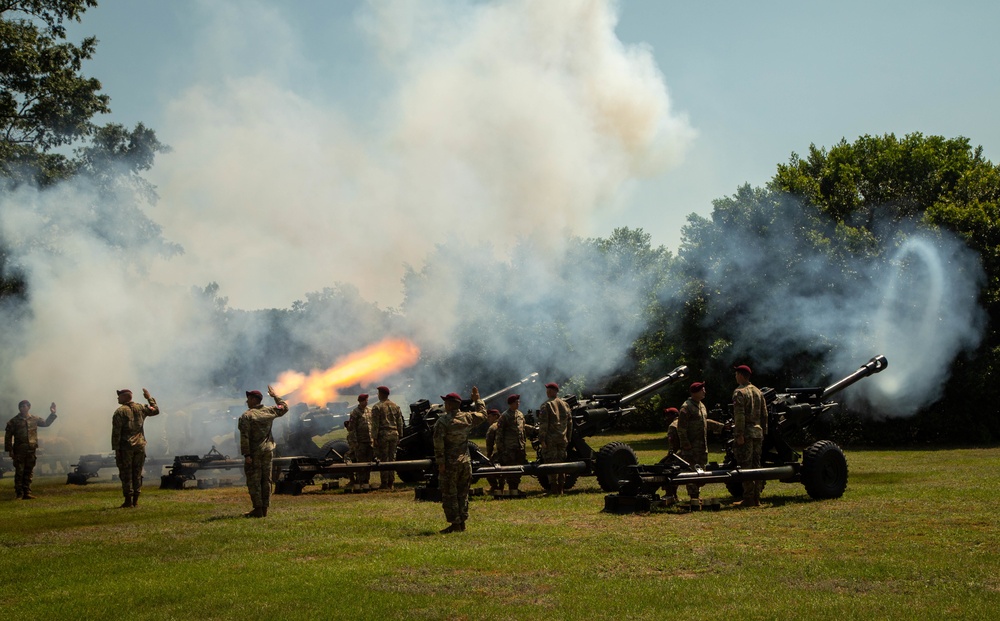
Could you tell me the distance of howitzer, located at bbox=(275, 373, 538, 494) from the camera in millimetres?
18656

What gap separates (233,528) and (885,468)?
52.4 ft

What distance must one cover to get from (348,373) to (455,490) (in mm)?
17328

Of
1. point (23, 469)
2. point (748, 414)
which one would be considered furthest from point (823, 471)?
point (23, 469)

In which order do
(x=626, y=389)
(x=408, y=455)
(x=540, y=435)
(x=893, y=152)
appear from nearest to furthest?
(x=540, y=435) < (x=408, y=455) < (x=893, y=152) < (x=626, y=389)

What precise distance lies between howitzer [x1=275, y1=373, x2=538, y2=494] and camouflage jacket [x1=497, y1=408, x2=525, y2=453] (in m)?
0.56

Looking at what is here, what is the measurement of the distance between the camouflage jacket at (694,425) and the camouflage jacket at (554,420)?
8.82 feet

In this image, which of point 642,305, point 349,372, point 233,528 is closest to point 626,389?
point 642,305

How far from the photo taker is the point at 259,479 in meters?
15.9

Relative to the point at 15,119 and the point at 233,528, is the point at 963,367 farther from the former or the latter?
the point at 15,119

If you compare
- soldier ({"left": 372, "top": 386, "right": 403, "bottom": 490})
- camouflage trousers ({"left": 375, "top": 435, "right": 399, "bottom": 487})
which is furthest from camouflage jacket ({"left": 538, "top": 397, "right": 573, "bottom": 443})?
camouflage trousers ({"left": 375, "top": 435, "right": 399, "bottom": 487})

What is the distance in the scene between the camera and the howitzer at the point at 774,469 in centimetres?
1498

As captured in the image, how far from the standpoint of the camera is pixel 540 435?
18.9 m

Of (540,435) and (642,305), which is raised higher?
(642,305)

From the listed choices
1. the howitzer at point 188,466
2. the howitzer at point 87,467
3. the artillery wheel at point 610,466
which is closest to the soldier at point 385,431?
the howitzer at point 188,466
